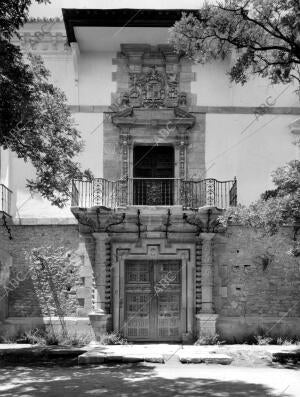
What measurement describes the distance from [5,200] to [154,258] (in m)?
4.43

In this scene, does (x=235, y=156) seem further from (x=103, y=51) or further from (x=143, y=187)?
(x=103, y=51)

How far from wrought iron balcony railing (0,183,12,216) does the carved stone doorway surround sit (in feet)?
10.1

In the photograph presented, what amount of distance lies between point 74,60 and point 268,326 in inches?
356

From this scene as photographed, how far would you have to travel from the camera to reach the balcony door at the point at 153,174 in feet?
52.9

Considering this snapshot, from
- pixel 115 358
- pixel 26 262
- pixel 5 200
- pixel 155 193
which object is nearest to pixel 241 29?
pixel 155 193

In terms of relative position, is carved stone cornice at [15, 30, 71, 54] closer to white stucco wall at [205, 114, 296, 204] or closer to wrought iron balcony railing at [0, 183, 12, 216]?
wrought iron balcony railing at [0, 183, 12, 216]

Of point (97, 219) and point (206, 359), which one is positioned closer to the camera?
point (206, 359)

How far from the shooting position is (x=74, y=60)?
16.1 metres

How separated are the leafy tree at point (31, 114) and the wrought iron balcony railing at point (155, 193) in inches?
149

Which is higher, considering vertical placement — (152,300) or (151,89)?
(151,89)

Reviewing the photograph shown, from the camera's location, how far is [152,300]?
1593cm

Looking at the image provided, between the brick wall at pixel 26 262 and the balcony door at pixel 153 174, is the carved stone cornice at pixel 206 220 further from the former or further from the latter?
the brick wall at pixel 26 262

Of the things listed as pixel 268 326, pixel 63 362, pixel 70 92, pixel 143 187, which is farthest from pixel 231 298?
→ pixel 70 92

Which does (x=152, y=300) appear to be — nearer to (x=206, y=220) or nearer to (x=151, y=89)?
(x=206, y=220)
